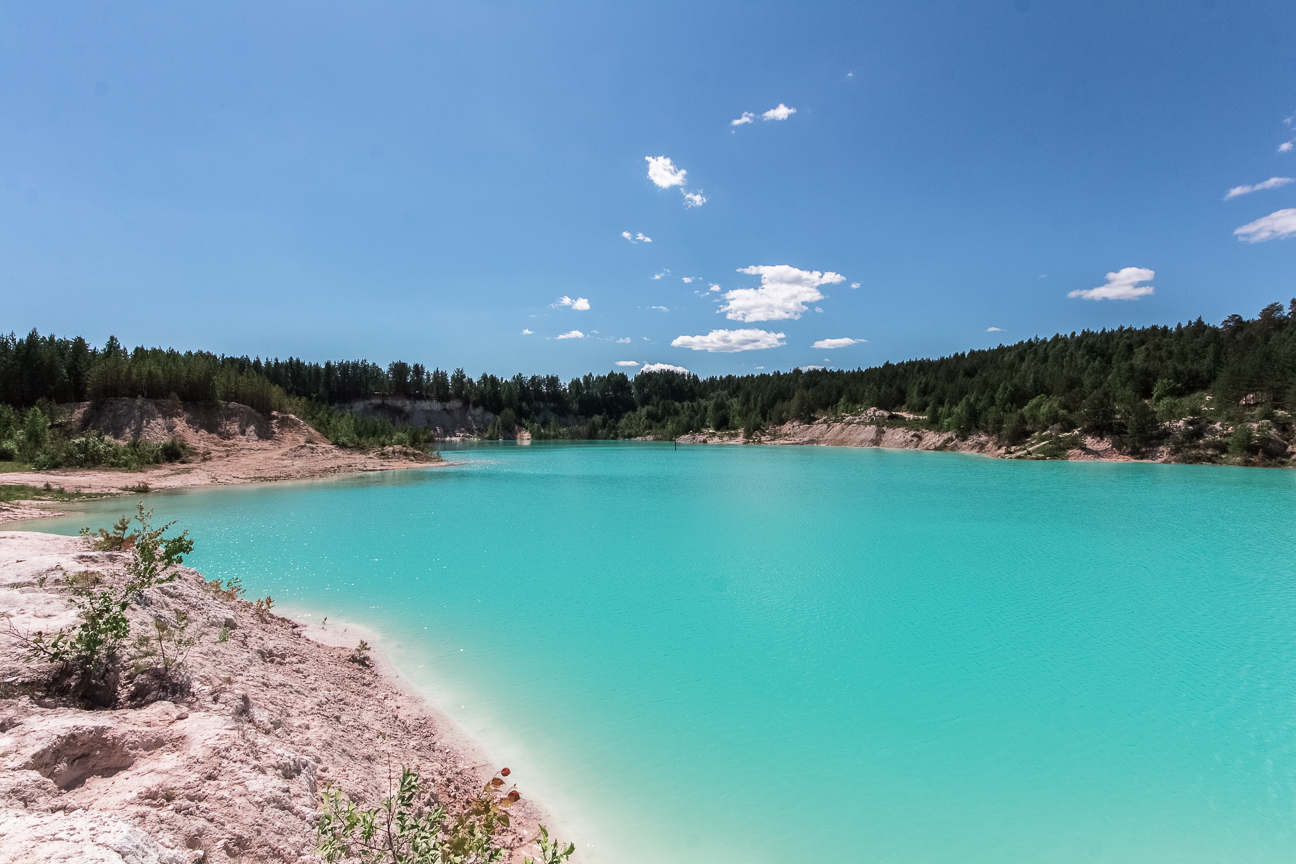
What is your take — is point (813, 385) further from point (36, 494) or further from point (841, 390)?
point (36, 494)

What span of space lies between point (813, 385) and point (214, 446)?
134 metres

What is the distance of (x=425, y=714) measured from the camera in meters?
8.21

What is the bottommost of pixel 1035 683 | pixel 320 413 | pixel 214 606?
pixel 1035 683

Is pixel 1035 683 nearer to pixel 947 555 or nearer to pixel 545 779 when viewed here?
pixel 545 779

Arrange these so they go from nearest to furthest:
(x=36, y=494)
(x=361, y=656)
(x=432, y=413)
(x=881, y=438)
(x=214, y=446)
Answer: (x=361, y=656) → (x=36, y=494) → (x=214, y=446) → (x=881, y=438) → (x=432, y=413)

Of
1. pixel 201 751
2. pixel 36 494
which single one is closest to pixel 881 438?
pixel 36 494

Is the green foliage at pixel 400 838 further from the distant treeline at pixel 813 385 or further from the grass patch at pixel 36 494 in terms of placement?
the distant treeline at pixel 813 385

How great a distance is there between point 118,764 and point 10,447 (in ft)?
150

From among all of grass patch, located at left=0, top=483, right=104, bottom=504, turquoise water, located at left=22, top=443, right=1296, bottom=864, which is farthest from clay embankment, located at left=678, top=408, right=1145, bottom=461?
grass patch, located at left=0, top=483, right=104, bottom=504

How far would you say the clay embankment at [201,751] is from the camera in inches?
140

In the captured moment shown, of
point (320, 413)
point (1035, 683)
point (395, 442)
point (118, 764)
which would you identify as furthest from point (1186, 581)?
point (320, 413)

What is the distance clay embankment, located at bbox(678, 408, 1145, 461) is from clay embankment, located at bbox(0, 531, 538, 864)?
268 ft

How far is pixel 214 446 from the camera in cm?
4628

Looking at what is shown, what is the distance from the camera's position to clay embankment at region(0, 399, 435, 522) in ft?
116
